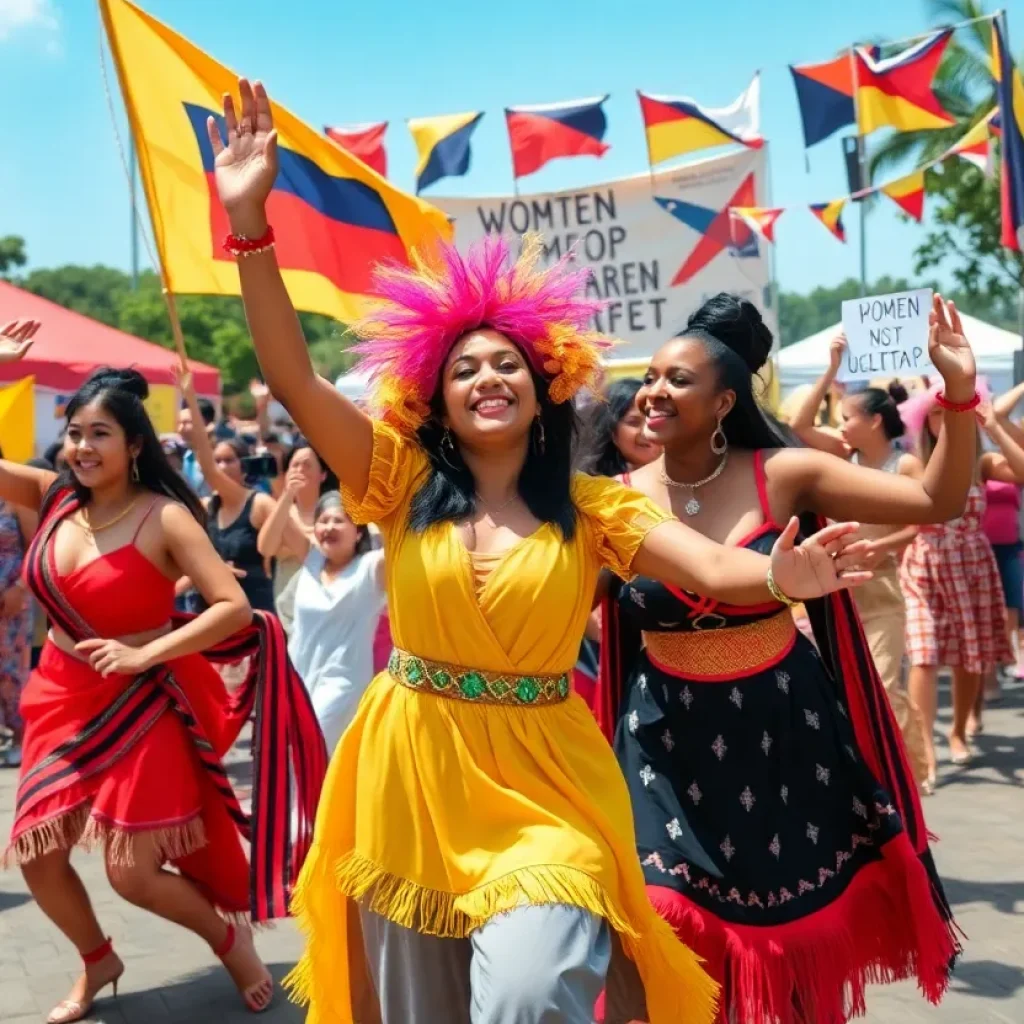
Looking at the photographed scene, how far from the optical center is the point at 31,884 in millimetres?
4121

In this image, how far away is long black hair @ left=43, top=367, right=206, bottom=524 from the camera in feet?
Result: 13.8

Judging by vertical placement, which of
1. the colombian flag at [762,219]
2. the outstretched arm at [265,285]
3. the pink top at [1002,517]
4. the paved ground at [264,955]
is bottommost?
the paved ground at [264,955]

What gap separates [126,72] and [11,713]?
12.6ft

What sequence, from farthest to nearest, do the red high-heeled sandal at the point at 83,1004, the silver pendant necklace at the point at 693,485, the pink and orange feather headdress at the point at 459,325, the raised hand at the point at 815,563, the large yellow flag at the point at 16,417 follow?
1. the large yellow flag at the point at 16,417
2. the red high-heeled sandal at the point at 83,1004
3. the silver pendant necklace at the point at 693,485
4. the pink and orange feather headdress at the point at 459,325
5. the raised hand at the point at 815,563

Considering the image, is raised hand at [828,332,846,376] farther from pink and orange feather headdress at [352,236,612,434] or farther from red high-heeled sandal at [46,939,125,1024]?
red high-heeled sandal at [46,939,125,1024]

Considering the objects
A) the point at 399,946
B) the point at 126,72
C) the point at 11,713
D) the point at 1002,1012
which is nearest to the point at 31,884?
the point at 399,946

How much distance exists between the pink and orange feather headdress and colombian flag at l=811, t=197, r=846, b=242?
8.83 meters

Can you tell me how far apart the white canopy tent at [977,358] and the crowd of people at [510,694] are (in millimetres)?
13810

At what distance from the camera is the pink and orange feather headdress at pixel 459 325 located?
115 inches

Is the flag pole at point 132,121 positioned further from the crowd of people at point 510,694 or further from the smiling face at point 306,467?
the crowd of people at point 510,694

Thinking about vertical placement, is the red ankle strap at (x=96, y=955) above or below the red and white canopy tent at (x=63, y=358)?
below

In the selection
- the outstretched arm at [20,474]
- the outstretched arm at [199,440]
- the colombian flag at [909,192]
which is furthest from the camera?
the colombian flag at [909,192]

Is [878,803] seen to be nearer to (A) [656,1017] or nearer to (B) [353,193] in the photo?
(A) [656,1017]

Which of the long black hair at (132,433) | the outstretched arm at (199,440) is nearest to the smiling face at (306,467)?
the outstretched arm at (199,440)
